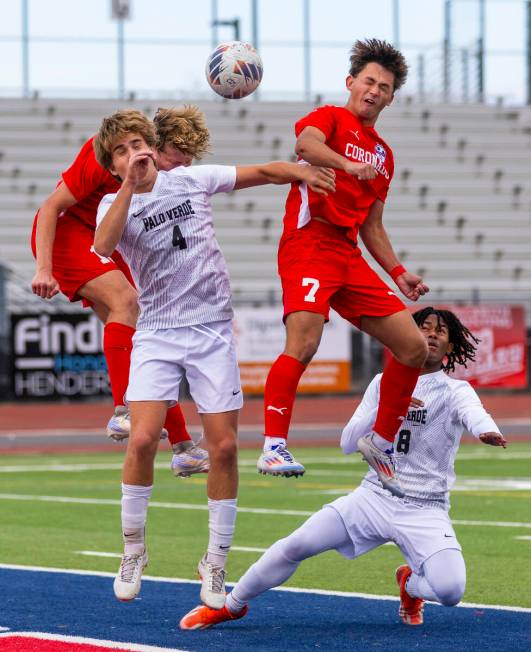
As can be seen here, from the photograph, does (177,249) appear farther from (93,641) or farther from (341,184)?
(93,641)

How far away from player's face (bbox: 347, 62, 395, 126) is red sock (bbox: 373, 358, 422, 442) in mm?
1241

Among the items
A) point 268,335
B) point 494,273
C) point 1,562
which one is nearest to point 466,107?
point 494,273

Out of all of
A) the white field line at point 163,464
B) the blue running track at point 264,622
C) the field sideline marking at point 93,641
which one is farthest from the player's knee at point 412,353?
the white field line at point 163,464

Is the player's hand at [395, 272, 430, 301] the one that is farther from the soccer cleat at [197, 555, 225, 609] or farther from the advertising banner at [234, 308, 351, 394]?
the advertising banner at [234, 308, 351, 394]

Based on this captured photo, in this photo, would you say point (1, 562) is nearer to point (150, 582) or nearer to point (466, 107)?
point (150, 582)

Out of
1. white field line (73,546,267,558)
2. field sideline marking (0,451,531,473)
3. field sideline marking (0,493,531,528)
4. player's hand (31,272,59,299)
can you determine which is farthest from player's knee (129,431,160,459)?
field sideline marking (0,451,531,473)

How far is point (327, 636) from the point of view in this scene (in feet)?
21.3

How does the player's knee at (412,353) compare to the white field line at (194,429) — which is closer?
the player's knee at (412,353)

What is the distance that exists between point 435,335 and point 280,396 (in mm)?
936

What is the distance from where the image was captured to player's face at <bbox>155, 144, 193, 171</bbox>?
6.63 meters

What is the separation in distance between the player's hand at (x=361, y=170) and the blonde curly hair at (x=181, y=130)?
0.78 meters

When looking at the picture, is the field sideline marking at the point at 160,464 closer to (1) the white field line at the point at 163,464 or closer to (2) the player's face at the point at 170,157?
(1) the white field line at the point at 163,464

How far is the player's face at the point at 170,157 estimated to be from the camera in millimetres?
6633

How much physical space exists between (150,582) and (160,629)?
1637 millimetres
